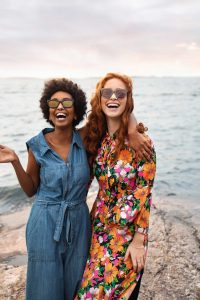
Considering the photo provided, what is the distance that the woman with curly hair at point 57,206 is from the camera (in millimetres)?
3543

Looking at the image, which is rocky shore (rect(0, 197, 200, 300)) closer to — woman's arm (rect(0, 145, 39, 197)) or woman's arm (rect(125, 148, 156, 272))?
woman's arm (rect(125, 148, 156, 272))

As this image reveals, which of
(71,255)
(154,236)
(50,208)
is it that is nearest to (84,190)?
(50,208)

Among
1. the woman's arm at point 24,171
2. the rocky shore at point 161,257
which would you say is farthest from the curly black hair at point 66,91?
the rocky shore at point 161,257

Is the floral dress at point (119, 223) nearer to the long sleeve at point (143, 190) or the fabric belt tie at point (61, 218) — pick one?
the long sleeve at point (143, 190)

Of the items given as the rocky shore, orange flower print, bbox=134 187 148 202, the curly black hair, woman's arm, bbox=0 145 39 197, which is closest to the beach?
the rocky shore

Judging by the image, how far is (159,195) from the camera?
1043cm

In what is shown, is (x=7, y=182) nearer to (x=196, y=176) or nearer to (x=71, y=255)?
(x=196, y=176)

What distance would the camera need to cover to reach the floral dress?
3486 mm

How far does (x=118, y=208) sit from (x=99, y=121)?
2.66 ft

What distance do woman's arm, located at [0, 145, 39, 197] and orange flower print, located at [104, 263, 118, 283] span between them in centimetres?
96

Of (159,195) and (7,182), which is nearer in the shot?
(159,195)

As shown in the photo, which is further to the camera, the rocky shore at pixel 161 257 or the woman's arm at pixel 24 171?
the rocky shore at pixel 161 257

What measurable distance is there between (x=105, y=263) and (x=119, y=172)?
0.78 metres

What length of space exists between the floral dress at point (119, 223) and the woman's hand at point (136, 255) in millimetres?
40
